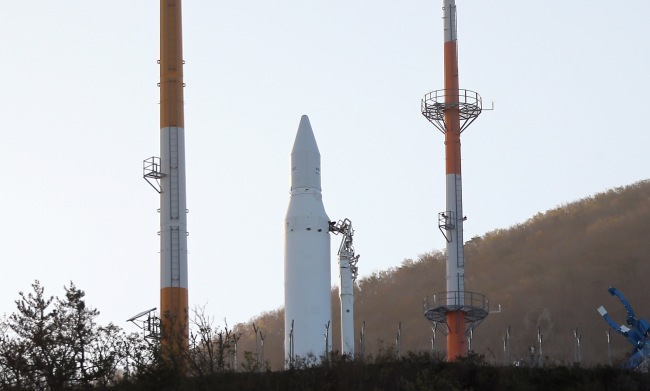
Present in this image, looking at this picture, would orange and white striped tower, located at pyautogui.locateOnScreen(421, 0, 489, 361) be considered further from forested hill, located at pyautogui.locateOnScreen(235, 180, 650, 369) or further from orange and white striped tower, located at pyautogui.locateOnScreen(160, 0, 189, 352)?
forested hill, located at pyautogui.locateOnScreen(235, 180, 650, 369)

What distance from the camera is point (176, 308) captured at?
4978cm

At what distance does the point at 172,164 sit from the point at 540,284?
53.7 meters

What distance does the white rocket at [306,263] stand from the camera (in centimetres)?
4881

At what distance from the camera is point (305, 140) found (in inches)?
2028

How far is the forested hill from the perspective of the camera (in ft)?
296

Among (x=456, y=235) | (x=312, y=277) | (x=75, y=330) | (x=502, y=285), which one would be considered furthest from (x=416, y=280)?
(x=75, y=330)

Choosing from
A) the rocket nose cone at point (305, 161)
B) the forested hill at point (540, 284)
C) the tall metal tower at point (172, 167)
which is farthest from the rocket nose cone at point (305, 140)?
the forested hill at point (540, 284)

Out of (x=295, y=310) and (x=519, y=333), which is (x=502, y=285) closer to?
(x=519, y=333)

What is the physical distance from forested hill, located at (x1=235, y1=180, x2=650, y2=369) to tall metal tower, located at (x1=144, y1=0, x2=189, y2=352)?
33.2 m

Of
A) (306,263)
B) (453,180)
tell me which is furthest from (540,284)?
(306,263)

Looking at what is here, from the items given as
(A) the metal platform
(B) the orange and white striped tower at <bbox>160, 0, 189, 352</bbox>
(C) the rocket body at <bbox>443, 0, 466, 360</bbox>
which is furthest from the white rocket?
(C) the rocket body at <bbox>443, 0, 466, 360</bbox>

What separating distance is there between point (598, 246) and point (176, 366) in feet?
237

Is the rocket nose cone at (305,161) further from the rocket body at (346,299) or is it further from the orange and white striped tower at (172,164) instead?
the rocket body at (346,299)

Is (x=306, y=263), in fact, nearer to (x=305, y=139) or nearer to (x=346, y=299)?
(x=305, y=139)
